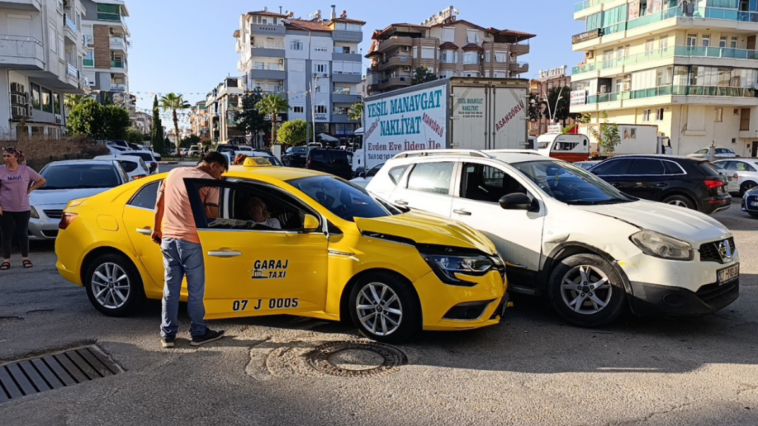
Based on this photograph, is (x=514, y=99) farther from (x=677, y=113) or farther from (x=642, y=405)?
(x=677, y=113)

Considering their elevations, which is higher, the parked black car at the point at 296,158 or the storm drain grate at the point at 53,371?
the parked black car at the point at 296,158

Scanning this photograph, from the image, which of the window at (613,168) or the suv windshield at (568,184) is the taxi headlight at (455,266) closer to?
the suv windshield at (568,184)

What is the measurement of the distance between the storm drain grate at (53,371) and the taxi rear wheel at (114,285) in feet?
2.75

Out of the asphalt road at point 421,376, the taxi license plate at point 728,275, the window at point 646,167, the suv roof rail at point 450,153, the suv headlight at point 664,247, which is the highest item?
the suv roof rail at point 450,153

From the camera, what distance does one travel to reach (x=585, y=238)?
18.6 feet

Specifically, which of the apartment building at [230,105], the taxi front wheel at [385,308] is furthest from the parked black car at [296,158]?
the apartment building at [230,105]

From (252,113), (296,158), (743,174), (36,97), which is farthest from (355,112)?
(743,174)

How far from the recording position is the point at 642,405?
13.3ft

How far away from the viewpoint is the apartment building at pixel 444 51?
77.0 metres

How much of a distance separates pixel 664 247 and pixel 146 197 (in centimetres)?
496

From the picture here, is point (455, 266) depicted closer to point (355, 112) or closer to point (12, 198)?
point (12, 198)

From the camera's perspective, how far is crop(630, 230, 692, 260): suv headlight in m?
5.32

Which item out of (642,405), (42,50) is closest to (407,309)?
(642,405)

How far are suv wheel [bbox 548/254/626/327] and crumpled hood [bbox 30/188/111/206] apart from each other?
27.1 feet
